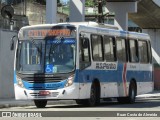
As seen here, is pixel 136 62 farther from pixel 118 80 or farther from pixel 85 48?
pixel 85 48

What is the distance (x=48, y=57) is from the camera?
2289 centimetres

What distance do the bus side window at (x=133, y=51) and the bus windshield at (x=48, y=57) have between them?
574cm

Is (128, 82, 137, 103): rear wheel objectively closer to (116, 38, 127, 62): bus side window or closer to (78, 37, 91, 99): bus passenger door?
(116, 38, 127, 62): bus side window

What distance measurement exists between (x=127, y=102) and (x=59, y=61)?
673cm

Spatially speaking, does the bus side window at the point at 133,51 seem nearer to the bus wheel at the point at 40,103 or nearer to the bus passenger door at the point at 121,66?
the bus passenger door at the point at 121,66

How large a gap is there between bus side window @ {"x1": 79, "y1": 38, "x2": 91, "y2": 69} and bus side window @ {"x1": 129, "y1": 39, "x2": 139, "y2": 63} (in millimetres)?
4720

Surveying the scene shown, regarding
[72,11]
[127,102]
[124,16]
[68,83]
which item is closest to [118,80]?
[127,102]

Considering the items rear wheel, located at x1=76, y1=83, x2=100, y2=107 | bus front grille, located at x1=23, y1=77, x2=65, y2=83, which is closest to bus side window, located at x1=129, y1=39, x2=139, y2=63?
rear wheel, located at x1=76, y1=83, x2=100, y2=107

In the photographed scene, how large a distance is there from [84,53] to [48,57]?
1469 millimetres

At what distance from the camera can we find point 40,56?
903 inches

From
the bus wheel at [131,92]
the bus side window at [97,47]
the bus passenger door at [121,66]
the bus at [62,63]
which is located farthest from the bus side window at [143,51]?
the bus side window at [97,47]

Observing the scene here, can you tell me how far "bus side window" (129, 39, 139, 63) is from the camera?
28.0m

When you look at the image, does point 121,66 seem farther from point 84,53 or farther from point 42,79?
point 42,79

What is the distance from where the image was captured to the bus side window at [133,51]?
2797 cm
